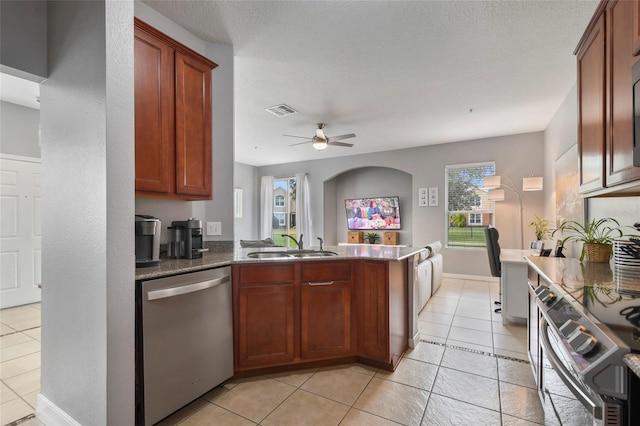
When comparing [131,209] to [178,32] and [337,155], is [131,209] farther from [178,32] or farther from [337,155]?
[337,155]

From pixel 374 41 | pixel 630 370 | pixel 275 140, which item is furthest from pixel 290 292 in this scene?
pixel 275 140

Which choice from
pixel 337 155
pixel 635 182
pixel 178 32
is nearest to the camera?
pixel 635 182

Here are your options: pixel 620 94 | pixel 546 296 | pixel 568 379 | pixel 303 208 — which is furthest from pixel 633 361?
pixel 303 208

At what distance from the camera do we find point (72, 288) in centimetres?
159

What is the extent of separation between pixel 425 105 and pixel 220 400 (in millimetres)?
4118

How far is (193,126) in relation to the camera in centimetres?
229

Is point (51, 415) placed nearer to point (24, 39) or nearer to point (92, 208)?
point (92, 208)

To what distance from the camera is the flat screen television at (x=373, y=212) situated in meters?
7.13

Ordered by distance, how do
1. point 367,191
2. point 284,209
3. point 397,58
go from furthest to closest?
point 284,209 → point 367,191 → point 397,58

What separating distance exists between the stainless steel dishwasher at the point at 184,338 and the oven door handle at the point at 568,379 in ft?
5.98

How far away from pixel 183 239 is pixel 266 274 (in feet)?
2.24

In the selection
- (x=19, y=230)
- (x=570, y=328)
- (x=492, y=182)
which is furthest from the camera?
(x=492, y=182)

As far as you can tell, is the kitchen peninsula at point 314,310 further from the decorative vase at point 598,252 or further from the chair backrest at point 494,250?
the chair backrest at point 494,250

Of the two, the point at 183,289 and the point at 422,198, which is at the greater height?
the point at 422,198
